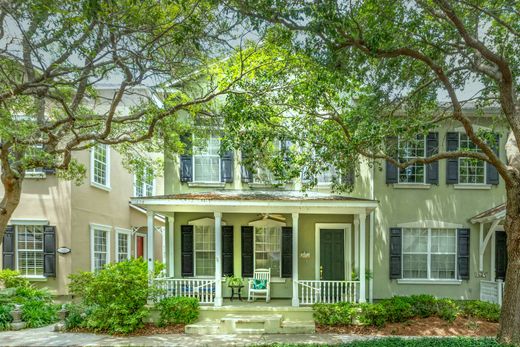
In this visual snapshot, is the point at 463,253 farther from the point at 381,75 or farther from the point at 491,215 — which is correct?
the point at 381,75

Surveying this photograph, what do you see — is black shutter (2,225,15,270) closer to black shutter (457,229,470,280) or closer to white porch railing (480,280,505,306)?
black shutter (457,229,470,280)

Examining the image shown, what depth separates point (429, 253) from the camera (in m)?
12.8

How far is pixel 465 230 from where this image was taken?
41.8ft

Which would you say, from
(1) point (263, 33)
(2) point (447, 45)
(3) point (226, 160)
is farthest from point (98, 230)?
(2) point (447, 45)

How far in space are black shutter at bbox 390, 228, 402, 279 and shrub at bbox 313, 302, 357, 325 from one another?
2696 millimetres

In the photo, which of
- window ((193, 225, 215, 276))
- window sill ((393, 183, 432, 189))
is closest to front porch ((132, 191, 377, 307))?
window ((193, 225, 215, 276))

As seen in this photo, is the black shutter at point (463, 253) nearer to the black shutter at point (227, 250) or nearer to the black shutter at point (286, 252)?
the black shutter at point (286, 252)

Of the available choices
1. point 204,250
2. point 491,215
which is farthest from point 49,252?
point 491,215

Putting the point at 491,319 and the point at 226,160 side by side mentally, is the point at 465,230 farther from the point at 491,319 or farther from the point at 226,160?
the point at 226,160

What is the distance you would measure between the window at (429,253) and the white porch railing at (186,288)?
255 inches

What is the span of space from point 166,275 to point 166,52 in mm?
7579

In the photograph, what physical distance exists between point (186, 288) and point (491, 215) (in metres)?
9.64

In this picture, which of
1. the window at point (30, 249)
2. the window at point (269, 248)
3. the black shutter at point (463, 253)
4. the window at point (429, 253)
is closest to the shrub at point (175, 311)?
the window at point (269, 248)

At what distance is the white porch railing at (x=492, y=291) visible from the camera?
1151 centimetres
